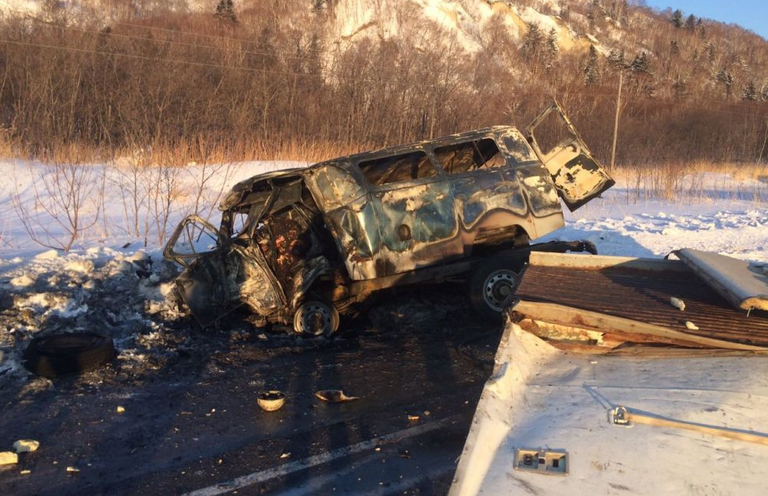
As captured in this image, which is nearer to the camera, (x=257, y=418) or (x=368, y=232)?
(x=257, y=418)

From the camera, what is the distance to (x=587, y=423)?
294 cm

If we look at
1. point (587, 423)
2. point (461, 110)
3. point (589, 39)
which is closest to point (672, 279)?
point (587, 423)

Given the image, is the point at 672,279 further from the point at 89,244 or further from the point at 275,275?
the point at 89,244

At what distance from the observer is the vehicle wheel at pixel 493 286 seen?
7379mm

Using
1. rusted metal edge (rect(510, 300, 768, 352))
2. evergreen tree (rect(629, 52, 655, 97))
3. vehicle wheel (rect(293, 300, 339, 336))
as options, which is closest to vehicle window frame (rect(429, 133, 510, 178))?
vehicle wheel (rect(293, 300, 339, 336))

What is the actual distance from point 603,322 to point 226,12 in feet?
156

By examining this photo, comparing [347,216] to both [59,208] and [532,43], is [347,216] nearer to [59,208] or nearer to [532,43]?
[59,208]

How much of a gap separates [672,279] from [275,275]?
167 inches

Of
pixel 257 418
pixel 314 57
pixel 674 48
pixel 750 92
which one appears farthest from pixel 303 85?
pixel 674 48

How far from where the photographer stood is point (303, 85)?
30.7m

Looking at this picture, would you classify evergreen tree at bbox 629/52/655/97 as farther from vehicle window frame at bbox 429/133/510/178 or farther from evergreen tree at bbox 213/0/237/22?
vehicle window frame at bbox 429/133/510/178

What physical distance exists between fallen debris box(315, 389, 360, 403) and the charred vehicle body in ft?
5.78

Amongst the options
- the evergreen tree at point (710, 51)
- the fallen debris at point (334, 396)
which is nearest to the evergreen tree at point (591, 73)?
the evergreen tree at point (710, 51)

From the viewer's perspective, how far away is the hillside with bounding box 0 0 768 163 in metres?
22.9
